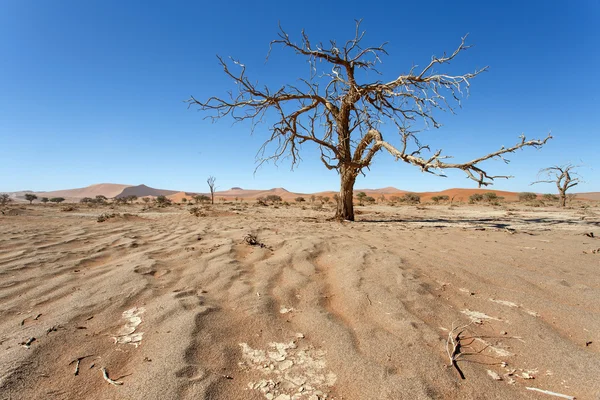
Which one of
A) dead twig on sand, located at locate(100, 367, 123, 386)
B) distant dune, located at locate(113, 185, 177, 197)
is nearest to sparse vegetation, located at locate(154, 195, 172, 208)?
dead twig on sand, located at locate(100, 367, 123, 386)

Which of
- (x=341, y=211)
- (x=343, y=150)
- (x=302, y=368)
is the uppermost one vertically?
(x=343, y=150)

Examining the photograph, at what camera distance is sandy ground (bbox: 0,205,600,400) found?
53.4 inches

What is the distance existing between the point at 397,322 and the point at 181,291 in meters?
1.72

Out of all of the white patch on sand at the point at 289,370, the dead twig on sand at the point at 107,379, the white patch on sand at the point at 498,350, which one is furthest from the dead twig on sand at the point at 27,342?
the white patch on sand at the point at 498,350

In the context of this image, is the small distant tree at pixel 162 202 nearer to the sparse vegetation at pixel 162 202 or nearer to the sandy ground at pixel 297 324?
the sparse vegetation at pixel 162 202

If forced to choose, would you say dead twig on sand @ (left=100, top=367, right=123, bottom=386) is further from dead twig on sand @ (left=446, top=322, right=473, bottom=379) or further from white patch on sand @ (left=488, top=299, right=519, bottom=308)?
white patch on sand @ (left=488, top=299, right=519, bottom=308)

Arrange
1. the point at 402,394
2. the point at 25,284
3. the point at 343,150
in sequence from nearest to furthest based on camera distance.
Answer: the point at 402,394 < the point at 25,284 < the point at 343,150

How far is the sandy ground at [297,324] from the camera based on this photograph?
1.36 meters

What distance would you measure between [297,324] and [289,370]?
459mm

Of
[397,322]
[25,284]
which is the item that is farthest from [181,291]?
[397,322]

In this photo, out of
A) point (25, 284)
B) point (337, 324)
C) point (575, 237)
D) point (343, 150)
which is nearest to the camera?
point (337, 324)

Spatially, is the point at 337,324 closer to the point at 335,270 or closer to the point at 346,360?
the point at 346,360

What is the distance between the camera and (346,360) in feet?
5.00

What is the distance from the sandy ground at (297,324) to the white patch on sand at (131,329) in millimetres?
11
